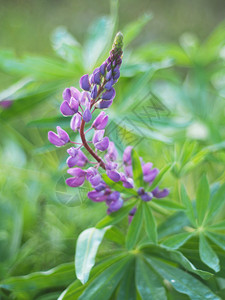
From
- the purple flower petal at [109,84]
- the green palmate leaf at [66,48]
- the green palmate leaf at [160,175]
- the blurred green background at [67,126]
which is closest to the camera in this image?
the purple flower petal at [109,84]

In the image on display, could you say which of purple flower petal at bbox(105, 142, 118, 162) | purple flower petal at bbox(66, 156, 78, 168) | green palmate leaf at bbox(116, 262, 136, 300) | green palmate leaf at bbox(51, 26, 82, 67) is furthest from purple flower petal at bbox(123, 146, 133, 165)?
green palmate leaf at bbox(51, 26, 82, 67)

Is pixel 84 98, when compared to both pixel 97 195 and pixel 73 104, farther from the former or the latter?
pixel 97 195

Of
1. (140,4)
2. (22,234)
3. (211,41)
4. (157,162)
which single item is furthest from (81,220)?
(140,4)

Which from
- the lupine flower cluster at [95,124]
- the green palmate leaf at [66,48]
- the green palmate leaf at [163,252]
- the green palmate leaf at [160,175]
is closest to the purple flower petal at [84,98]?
the lupine flower cluster at [95,124]

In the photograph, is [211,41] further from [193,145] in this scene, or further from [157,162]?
[193,145]

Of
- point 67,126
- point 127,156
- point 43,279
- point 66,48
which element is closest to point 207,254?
point 127,156

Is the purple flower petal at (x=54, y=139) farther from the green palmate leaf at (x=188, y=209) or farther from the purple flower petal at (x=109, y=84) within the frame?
the green palmate leaf at (x=188, y=209)

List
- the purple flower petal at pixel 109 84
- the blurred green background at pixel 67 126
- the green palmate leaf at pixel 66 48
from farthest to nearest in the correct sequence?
the green palmate leaf at pixel 66 48 → the blurred green background at pixel 67 126 → the purple flower petal at pixel 109 84
